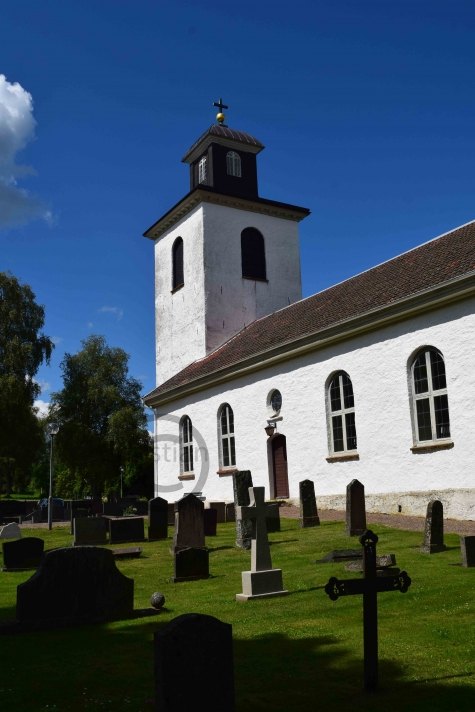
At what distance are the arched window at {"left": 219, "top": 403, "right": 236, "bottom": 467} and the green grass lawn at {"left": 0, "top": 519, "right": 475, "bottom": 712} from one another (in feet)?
49.3

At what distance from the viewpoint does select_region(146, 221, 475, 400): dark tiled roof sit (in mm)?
17750

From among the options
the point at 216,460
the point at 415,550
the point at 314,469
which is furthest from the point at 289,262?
the point at 415,550

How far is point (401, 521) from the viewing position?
16.1 meters

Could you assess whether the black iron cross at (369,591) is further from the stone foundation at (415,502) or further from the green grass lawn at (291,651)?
the stone foundation at (415,502)

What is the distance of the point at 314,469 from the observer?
815 inches

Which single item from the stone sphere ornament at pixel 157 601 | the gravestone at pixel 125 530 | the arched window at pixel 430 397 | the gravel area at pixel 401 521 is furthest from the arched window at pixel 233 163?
the stone sphere ornament at pixel 157 601

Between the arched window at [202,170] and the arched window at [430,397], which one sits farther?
the arched window at [202,170]

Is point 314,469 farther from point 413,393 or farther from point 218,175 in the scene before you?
point 218,175

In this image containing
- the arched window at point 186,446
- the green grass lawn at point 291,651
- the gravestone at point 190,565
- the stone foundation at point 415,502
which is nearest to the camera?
the green grass lawn at point 291,651

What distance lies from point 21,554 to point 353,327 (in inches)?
432

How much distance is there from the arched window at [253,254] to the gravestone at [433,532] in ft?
69.8

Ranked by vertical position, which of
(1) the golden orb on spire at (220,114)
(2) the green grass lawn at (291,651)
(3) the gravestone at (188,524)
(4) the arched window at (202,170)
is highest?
(1) the golden orb on spire at (220,114)

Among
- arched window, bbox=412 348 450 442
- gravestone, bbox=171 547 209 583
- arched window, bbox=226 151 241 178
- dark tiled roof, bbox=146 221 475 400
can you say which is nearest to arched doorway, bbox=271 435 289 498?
dark tiled roof, bbox=146 221 475 400

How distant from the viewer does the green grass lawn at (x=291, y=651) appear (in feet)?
15.5
